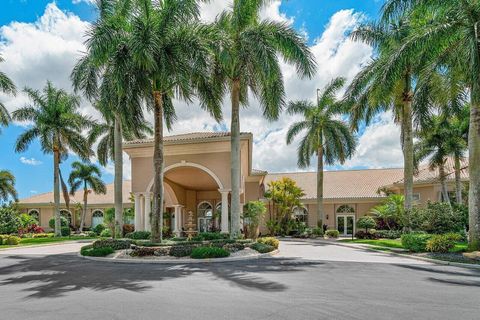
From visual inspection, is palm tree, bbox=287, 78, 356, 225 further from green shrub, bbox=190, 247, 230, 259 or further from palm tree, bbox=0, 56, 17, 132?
palm tree, bbox=0, 56, 17, 132

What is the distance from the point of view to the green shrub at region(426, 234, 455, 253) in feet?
50.7

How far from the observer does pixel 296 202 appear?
31.5 metres

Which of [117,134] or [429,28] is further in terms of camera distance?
[117,134]

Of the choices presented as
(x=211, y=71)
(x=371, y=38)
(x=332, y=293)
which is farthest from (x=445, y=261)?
(x=371, y=38)

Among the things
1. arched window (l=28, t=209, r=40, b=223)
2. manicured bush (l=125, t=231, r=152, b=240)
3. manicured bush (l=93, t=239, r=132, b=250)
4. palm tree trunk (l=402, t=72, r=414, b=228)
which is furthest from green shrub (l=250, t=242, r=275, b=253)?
arched window (l=28, t=209, r=40, b=223)

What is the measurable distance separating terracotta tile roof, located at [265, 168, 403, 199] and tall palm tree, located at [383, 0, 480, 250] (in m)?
19.1

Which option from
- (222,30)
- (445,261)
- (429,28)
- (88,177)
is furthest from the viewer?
(88,177)

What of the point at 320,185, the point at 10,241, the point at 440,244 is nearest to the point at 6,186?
the point at 10,241

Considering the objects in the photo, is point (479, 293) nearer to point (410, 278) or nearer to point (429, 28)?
point (410, 278)

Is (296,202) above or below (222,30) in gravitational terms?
below

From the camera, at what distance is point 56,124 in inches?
1226

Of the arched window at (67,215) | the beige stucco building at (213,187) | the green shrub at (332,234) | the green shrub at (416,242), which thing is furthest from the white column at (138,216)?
the arched window at (67,215)

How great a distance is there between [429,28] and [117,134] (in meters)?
19.0

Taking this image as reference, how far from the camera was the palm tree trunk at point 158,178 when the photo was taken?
16.5m
